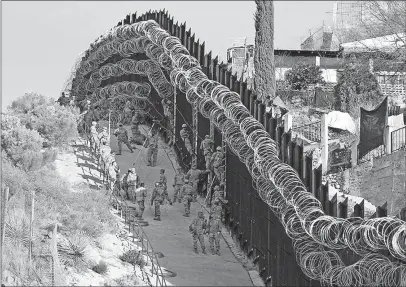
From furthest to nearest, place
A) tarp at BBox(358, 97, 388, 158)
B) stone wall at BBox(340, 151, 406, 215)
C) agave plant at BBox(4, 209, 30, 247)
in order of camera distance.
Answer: tarp at BBox(358, 97, 388, 158) < stone wall at BBox(340, 151, 406, 215) < agave plant at BBox(4, 209, 30, 247)

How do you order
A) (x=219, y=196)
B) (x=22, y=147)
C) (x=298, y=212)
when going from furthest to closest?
(x=22, y=147), (x=219, y=196), (x=298, y=212)

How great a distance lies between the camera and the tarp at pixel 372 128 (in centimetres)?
3225

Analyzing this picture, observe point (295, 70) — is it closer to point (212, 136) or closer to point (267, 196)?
point (212, 136)

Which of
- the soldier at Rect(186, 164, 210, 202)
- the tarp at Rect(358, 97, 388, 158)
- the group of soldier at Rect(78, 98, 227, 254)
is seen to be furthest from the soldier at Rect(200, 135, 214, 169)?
the tarp at Rect(358, 97, 388, 158)

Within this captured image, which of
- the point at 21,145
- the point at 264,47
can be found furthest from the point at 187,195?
the point at 264,47

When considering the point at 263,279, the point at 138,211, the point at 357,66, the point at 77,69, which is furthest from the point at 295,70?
the point at 263,279

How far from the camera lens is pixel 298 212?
20.2 metres

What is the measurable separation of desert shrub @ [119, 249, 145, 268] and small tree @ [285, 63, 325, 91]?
20.7 metres

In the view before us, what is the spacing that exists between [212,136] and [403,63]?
14467mm

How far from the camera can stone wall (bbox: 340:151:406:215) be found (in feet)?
96.5

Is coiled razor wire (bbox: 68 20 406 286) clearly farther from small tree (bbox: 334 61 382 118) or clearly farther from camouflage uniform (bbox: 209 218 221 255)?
small tree (bbox: 334 61 382 118)

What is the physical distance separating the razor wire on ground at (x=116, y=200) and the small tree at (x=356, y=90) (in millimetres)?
10789

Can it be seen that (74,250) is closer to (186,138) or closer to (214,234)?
(214,234)

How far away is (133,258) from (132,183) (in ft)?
17.1
